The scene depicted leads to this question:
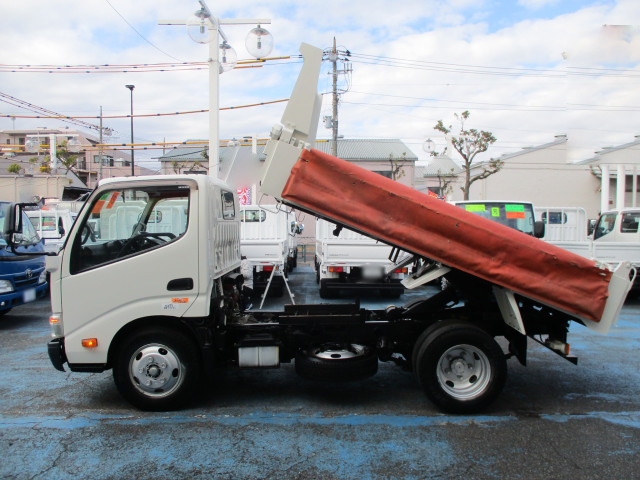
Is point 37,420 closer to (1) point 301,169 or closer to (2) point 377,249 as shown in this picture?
(1) point 301,169

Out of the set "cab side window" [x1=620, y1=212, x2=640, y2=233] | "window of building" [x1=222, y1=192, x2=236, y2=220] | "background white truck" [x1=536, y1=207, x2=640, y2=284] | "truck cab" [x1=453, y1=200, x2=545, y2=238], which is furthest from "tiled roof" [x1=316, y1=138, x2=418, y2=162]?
"window of building" [x1=222, y1=192, x2=236, y2=220]

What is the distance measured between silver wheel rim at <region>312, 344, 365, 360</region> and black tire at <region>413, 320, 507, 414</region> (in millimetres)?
667

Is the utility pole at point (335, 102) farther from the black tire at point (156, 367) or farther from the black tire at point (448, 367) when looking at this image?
the black tire at point (156, 367)

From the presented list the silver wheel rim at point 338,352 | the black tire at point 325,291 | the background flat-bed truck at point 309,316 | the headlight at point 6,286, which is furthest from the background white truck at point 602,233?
the headlight at point 6,286

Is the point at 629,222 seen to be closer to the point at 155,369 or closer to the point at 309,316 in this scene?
the point at 309,316

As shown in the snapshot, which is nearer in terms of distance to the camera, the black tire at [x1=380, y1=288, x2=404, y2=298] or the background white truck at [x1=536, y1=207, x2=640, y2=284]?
the background white truck at [x1=536, y1=207, x2=640, y2=284]

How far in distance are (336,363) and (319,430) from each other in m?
0.68

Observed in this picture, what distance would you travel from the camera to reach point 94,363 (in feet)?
15.2

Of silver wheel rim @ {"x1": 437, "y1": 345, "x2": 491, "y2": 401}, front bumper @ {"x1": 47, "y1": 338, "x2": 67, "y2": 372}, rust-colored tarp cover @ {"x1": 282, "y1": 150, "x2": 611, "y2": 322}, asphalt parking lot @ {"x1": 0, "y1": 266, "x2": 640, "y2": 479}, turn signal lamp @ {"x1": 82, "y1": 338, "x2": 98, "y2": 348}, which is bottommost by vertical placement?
asphalt parking lot @ {"x1": 0, "y1": 266, "x2": 640, "y2": 479}

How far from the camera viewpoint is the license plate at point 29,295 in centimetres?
866

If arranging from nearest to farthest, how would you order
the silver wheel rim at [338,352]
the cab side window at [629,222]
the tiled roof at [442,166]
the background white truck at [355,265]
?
1. the silver wheel rim at [338,352]
2. the background white truck at [355,265]
3. the cab side window at [629,222]
4. the tiled roof at [442,166]

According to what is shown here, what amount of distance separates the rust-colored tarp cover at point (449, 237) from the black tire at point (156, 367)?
183 centimetres

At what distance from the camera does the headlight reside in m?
8.29

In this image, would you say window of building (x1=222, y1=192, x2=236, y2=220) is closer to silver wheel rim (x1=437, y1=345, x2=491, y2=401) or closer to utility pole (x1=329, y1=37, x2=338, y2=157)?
silver wheel rim (x1=437, y1=345, x2=491, y2=401)
